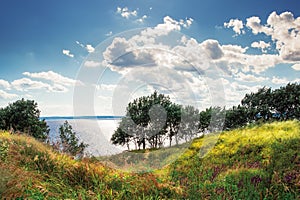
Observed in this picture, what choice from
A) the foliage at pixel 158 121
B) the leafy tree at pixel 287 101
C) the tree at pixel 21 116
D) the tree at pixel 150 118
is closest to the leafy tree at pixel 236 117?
the leafy tree at pixel 287 101

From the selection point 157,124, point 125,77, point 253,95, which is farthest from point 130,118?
point 253,95

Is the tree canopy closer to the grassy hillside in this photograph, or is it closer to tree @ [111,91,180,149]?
tree @ [111,91,180,149]

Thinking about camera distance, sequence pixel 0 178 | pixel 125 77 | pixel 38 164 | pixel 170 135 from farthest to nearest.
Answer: pixel 170 135
pixel 125 77
pixel 38 164
pixel 0 178

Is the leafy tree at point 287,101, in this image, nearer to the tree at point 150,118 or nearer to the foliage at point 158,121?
the foliage at point 158,121

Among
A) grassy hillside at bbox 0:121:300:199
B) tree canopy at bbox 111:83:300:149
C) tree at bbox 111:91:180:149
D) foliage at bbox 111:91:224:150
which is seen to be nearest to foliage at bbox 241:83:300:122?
tree canopy at bbox 111:83:300:149

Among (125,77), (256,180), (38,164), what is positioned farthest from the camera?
(125,77)

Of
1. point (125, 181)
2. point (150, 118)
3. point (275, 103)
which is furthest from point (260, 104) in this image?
point (125, 181)

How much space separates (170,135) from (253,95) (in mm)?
15504

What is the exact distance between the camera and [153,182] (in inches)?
216

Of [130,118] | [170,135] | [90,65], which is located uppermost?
[90,65]

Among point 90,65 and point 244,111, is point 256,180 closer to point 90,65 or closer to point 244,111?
point 90,65

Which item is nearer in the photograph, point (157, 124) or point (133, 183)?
point (133, 183)

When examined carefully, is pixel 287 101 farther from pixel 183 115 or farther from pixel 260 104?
pixel 183 115

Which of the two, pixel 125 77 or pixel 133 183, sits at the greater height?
pixel 125 77
